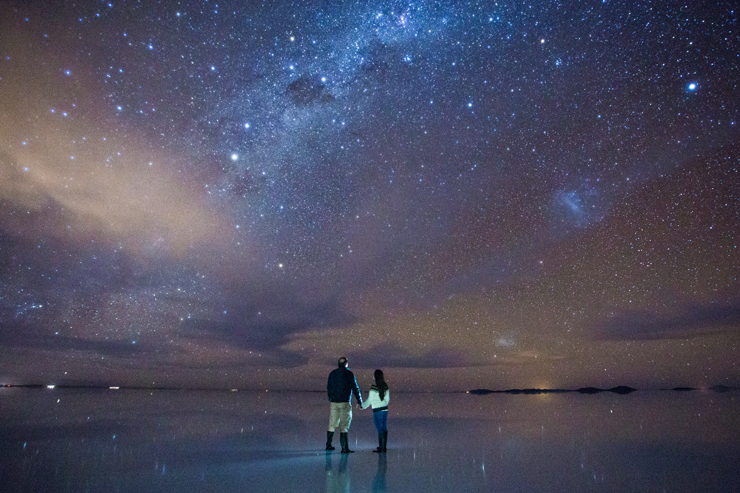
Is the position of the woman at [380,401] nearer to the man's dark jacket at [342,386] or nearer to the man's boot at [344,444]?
A: the man's dark jacket at [342,386]

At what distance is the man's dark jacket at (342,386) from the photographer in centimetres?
775

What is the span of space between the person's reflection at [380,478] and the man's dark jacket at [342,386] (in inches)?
46.1

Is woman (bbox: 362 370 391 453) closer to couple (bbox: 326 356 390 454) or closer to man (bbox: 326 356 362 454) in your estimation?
couple (bbox: 326 356 390 454)

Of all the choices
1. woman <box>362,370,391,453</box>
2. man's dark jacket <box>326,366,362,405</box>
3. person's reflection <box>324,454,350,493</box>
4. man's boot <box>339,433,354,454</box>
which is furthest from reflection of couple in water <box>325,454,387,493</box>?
man's dark jacket <box>326,366,362,405</box>

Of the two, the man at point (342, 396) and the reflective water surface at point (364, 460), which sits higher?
the man at point (342, 396)

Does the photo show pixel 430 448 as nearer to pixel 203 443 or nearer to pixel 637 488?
pixel 637 488

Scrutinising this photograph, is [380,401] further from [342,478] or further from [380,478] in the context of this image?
[342,478]

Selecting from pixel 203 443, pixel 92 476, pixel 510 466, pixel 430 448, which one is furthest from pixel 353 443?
pixel 92 476

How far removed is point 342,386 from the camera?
7766 millimetres

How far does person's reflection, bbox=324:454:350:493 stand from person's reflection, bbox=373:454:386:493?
36 cm

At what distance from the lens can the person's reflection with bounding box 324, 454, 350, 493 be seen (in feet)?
16.6

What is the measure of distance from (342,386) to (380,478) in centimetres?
224

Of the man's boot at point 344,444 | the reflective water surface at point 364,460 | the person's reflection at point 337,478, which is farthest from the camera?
the man's boot at point 344,444

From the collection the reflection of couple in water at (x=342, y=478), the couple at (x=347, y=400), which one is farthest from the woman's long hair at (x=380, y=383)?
the reflection of couple in water at (x=342, y=478)
